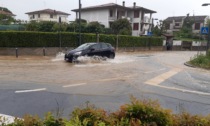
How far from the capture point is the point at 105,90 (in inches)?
376

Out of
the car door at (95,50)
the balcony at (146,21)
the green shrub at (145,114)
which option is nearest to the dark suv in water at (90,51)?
the car door at (95,50)

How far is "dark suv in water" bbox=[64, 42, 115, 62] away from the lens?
18.9 m

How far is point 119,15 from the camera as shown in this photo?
5631 centimetres

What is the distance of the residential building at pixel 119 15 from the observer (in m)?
53.5

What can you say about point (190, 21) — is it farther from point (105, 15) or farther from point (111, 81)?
point (111, 81)

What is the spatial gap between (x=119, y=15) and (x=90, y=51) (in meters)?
38.2

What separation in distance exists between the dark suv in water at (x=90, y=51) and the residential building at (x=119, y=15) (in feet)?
107

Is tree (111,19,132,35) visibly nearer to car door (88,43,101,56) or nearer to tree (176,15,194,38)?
tree (176,15,194,38)

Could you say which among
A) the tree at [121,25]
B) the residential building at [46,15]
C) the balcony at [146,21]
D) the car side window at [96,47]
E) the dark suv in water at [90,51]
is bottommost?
the dark suv in water at [90,51]

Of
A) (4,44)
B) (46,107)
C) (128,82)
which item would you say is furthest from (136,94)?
(4,44)

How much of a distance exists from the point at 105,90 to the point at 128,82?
2.11 metres

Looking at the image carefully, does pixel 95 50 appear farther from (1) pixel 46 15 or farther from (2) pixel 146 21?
(1) pixel 46 15

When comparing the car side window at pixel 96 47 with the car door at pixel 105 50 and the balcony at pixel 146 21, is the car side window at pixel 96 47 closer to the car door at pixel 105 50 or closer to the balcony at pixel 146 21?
the car door at pixel 105 50

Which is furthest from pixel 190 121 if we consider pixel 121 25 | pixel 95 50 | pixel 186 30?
pixel 186 30
